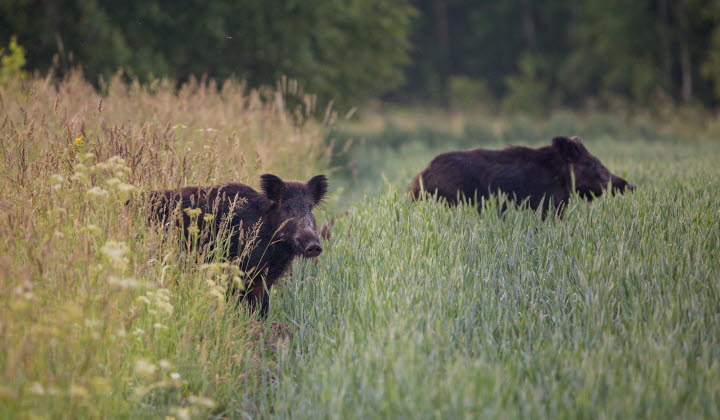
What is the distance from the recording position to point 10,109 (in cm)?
673

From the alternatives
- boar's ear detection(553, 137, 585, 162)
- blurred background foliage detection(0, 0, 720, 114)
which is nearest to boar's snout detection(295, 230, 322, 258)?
boar's ear detection(553, 137, 585, 162)

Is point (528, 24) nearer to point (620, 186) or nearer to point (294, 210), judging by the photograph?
point (620, 186)

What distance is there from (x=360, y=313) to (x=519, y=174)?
3.53 meters

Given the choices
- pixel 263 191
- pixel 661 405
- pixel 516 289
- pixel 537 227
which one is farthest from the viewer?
pixel 537 227

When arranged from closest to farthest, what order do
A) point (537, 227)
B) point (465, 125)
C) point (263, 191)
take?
point (263, 191)
point (537, 227)
point (465, 125)

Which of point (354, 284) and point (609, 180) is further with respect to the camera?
point (609, 180)

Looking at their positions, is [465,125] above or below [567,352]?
above

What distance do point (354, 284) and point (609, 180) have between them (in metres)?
3.86

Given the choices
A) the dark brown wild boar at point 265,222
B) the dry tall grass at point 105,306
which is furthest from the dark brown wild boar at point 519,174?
the dry tall grass at point 105,306

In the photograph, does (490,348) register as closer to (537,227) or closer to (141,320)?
(141,320)

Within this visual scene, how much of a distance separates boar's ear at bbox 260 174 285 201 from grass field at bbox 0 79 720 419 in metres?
0.46

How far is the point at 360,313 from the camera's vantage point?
3967mm

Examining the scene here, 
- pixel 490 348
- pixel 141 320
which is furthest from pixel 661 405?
pixel 141 320

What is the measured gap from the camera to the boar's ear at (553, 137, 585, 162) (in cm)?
693
